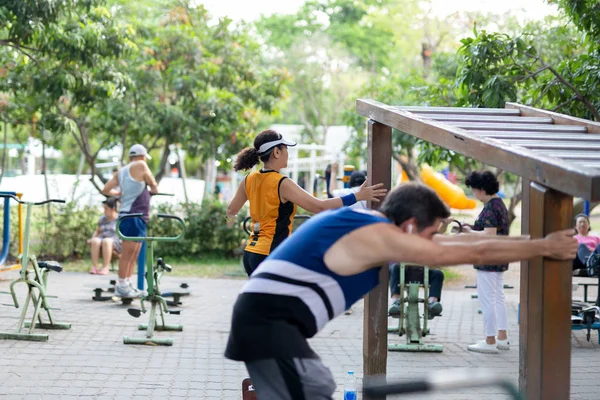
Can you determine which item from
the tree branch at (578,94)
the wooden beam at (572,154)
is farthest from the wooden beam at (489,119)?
the tree branch at (578,94)

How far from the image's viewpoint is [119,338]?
326 inches

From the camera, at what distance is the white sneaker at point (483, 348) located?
796 centimetres

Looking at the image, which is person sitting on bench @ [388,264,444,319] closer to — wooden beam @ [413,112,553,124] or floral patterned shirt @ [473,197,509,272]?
floral patterned shirt @ [473,197,509,272]

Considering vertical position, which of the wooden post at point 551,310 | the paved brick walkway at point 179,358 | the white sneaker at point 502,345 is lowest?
the paved brick walkway at point 179,358

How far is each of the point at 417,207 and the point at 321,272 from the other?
44 cm

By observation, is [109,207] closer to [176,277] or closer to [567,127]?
[176,277]

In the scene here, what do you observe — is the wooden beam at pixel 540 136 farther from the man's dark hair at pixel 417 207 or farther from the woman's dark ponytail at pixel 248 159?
the woman's dark ponytail at pixel 248 159

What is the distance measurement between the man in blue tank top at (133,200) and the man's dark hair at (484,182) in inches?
149

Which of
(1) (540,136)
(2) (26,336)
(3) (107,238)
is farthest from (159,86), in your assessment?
(1) (540,136)

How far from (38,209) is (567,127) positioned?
1590 cm

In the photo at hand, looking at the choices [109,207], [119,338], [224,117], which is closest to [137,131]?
[224,117]

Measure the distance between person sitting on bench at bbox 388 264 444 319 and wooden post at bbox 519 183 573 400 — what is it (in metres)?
4.88

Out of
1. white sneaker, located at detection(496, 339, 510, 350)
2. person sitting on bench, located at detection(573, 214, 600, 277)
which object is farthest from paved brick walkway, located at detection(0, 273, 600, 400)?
person sitting on bench, located at detection(573, 214, 600, 277)

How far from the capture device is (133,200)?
1023 cm
